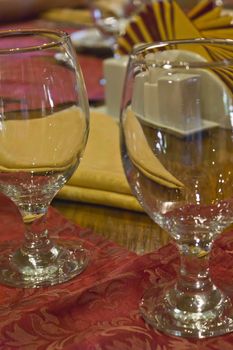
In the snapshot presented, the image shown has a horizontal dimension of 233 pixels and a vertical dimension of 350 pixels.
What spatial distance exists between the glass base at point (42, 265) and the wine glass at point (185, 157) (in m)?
0.09

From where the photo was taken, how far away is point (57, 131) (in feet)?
1.71

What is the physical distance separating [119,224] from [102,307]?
153 millimetres

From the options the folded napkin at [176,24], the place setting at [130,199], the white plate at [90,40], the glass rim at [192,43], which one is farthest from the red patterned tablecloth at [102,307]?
the white plate at [90,40]

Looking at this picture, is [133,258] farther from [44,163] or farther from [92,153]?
[92,153]

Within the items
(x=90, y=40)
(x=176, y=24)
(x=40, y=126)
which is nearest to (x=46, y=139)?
(x=40, y=126)

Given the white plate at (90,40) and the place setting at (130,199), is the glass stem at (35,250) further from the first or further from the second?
the white plate at (90,40)

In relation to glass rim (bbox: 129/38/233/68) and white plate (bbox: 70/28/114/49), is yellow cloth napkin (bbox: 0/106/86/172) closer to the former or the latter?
glass rim (bbox: 129/38/233/68)

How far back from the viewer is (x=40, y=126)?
52 centimetres

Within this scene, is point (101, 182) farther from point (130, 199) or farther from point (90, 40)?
point (90, 40)

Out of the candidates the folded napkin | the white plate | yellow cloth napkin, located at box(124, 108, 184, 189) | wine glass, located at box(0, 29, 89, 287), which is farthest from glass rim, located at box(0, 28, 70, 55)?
the white plate

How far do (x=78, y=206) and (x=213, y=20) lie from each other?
0.90 ft

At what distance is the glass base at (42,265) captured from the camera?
520mm

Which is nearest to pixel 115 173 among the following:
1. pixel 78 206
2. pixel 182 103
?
pixel 78 206

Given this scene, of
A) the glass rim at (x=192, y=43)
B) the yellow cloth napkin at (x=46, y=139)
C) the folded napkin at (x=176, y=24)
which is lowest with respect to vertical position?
the yellow cloth napkin at (x=46, y=139)
